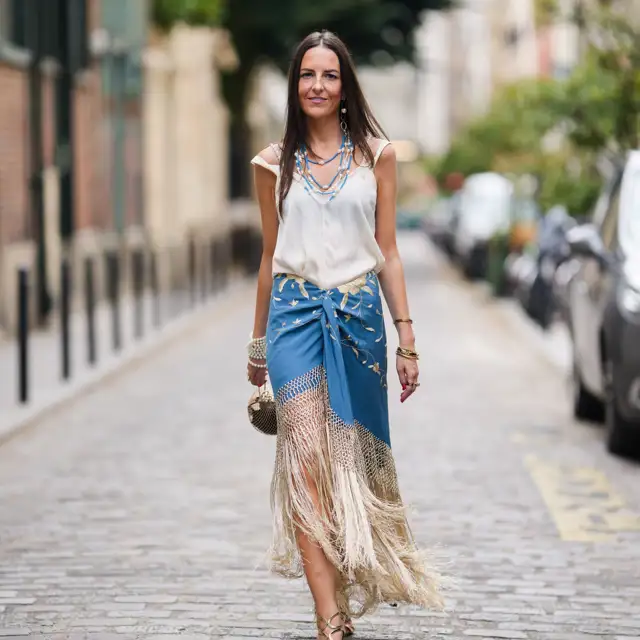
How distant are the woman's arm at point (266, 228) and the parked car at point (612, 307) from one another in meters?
4.35

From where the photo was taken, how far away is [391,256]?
536 centimetres

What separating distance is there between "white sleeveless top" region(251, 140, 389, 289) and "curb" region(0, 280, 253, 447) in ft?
19.5

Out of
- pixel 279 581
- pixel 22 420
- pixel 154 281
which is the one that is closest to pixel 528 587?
pixel 279 581

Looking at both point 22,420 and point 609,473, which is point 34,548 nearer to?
point 609,473

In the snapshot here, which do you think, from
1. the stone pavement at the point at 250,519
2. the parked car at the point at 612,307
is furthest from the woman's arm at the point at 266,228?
the parked car at the point at 612,307

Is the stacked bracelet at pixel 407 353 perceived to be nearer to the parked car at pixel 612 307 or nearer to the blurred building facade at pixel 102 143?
the parked car at pixel 612 307

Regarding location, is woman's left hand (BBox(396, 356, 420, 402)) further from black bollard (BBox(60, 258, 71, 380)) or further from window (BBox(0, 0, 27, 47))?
window (BBox(0, 0, 27, 47))

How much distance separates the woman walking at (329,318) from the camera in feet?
17.1

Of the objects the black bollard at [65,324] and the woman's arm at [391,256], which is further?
the black bollard at [65,324]

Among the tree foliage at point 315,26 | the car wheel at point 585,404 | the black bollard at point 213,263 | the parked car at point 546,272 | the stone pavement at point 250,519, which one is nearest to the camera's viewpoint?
the stone pavement at point 250,519

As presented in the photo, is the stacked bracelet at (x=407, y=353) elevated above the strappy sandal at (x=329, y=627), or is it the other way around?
the stacked bracelet at (x=407, y=353)

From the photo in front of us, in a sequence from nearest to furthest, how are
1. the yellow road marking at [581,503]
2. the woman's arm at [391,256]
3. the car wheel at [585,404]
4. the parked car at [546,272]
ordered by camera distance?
1. the woman's arm at [391,256]
2. the yellow road marking at [581,503]
3. the car wheel at [585,404]
4. the parked car at [546,272]

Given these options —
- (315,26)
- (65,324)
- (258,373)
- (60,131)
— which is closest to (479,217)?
(315,26)

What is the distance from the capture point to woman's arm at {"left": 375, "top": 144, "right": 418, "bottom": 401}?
17.4 ft
